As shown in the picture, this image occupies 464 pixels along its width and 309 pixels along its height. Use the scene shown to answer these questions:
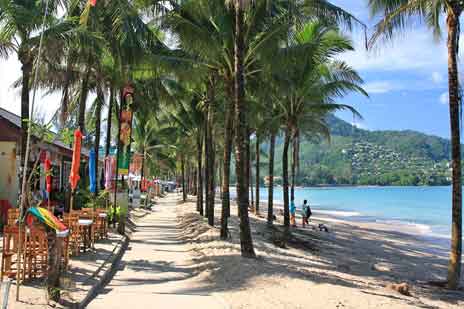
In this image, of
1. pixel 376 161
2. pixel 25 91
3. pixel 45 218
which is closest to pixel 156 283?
pixel 45 218

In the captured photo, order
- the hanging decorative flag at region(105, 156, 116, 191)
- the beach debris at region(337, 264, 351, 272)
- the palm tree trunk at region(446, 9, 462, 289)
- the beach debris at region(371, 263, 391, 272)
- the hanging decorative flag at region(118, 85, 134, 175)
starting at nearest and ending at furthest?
→ the palm tree trunk at region(446, 9, 462, 289) → the beach debris at region(337, 264, 351, 272) → the beach debris at region(371, 263, 391, 272) → the hanging decorative flag at region(118, 85, 134, 175) → the hanging decorative flag at region(105, 156, 116, 191)

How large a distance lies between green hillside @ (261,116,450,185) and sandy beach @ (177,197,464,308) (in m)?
127

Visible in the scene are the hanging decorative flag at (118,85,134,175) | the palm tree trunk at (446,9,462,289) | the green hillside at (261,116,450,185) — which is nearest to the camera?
the palm tree trunk at (446,9,462,289)

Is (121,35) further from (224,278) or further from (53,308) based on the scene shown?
(53,308)

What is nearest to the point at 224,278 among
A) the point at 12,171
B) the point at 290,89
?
the point at 290,89

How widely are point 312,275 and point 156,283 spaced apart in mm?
3149

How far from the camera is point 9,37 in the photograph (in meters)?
9.46

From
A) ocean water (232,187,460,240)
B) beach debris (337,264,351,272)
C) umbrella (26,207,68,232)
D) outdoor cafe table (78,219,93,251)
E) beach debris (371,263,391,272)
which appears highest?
umbrella (26,207,68,232)

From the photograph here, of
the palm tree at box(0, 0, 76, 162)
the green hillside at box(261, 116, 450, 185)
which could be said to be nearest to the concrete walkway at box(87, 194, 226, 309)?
the palm tree at box(0, 0, 76, 162)

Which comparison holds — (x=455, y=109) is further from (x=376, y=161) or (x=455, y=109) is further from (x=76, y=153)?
(x=376, y=161)

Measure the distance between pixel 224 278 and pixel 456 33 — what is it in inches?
262

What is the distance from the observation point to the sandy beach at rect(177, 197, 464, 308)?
7.20m

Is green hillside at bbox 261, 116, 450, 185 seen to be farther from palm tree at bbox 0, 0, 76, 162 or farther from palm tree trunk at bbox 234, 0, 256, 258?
palm tree at bbox 0, 0, 76, 162

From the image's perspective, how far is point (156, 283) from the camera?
8070mm
